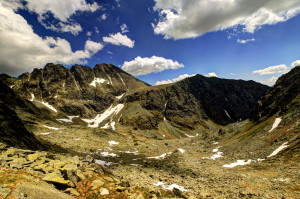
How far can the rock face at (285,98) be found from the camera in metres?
76.7

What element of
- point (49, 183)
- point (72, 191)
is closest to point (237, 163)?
point (72, 191)

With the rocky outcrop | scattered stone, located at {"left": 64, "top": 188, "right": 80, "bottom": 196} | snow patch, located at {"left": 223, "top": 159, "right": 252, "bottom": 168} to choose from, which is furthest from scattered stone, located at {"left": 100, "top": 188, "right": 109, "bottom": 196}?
snow patch, located at {"left": 223, "top": 159, "right": 252, "bottom": 168}

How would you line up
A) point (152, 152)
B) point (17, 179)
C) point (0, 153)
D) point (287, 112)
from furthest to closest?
1. point (152, 152)
2. point (287, 112)
3. point (0, 153)
4. point (17, 179)

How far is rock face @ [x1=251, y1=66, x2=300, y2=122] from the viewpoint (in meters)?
76.7

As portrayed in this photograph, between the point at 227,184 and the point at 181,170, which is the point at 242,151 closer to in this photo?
the point at 181,170

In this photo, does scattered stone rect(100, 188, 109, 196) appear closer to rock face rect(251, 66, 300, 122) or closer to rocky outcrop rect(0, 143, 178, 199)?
rocky outcrop rect(0, 143, 178, 199)

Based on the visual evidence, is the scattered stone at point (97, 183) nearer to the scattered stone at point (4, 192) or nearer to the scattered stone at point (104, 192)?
the scattered stone at point (104, 192)

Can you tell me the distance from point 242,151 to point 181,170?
2781cm

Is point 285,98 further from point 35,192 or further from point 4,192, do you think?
point 4,192

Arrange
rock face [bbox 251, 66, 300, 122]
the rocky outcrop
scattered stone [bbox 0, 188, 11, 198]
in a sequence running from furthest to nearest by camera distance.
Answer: rock face [bbox 251, 66, 300, 122]
the rocky outcrop
scattered stone [bbox 0, 188, 11, 198]

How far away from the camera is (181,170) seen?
49.0m

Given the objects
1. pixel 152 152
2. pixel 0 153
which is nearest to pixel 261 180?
pixel 0 153

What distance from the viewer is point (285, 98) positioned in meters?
91.3

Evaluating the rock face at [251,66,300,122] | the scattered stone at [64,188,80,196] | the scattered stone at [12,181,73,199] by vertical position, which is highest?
the rock face at [251,66,300,122]
